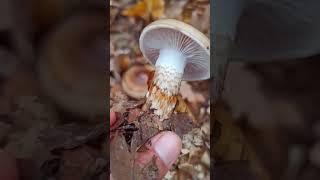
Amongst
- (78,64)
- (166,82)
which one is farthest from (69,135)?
(166,82)

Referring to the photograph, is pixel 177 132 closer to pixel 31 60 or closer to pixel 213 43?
pixel 213 43

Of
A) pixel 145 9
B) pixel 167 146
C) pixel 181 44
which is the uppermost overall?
pixel 145 9

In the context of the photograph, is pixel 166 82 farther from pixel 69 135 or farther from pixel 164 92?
pixel 69 135

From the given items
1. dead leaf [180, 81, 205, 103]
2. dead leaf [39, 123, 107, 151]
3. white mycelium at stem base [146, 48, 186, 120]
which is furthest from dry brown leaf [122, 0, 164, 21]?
dead leaf [39, 123, 107, 151]

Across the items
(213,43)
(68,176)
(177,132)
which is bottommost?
(68,176)

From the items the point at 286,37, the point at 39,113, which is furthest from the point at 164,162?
the point at 286,37

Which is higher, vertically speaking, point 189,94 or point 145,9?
point 145,9

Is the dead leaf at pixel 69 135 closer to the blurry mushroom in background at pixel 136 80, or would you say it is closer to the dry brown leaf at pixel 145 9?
the blurry mushroom in background at pixel 136 80

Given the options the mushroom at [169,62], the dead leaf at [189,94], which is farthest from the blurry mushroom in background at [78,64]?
the dead leaf at [189,94]
